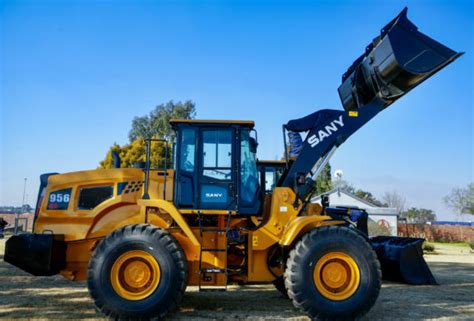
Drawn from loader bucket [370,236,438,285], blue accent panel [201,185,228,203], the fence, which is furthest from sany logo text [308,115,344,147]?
the fence

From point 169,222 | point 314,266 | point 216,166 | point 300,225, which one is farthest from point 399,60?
point 169,222

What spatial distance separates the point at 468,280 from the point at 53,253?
10.4 meters

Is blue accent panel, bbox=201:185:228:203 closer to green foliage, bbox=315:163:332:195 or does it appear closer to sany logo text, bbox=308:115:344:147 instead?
sany logo text, bbox=308:115:344:147

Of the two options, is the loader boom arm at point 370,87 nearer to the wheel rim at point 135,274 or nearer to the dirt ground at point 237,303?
the dirt ground at point 237,303

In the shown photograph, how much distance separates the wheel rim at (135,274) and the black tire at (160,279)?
6cm

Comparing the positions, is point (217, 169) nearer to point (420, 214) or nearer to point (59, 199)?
point (59, 199)

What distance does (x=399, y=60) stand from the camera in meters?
6.89

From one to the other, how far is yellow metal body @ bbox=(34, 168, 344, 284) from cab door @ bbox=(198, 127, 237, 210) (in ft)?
0.58

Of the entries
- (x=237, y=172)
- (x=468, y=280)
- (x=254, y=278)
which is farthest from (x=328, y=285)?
(x=468, y=280)

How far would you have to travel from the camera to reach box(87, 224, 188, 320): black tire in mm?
6297

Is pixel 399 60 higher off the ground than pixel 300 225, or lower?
higher

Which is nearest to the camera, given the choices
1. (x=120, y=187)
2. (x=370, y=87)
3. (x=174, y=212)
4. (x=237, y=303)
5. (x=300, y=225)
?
(x=300, y=225)

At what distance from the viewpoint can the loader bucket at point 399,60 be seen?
22.7 ft

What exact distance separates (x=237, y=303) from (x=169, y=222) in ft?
6.60
